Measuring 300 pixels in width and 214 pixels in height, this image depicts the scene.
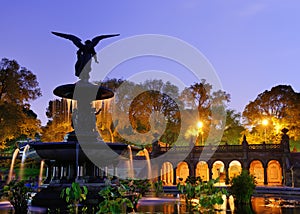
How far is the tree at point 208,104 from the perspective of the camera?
4359cm

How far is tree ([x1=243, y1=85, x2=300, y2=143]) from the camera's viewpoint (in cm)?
4003

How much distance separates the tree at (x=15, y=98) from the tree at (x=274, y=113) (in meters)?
25.2

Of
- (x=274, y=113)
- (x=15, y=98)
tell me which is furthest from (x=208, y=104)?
(x=15, y=98)

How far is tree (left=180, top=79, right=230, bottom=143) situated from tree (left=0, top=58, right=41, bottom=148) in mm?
19306

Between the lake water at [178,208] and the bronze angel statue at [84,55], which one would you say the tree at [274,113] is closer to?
the lake water at [178,208]

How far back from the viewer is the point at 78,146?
34.2 ft

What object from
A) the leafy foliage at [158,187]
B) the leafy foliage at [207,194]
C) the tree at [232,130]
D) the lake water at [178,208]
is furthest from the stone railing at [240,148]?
the leafy foliage at [207,194]

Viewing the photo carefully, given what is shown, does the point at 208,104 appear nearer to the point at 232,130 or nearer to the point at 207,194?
the point at 232,130

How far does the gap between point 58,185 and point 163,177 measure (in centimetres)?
2757

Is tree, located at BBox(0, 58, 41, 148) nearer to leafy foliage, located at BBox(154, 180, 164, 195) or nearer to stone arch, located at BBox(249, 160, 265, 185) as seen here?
leafy foliage, located at BBox(154, 180, 164, 195)

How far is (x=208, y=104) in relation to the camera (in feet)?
145

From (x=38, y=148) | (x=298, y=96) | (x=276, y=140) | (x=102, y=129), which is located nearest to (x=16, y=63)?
(x=102, y=129)

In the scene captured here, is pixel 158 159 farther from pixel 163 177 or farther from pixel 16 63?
pixel 16 63

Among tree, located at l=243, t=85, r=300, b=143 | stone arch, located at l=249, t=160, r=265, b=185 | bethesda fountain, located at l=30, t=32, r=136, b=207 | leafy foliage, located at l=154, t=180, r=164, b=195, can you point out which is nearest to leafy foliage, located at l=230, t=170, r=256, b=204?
bethesda fountain, located at l=30, t=32, r=136, b=207
